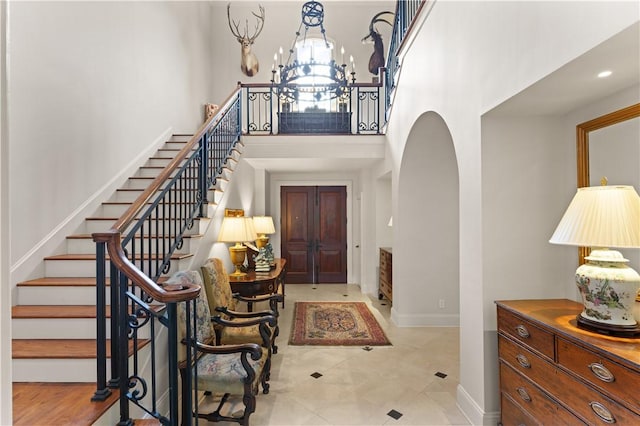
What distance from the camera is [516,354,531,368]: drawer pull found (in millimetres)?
1845

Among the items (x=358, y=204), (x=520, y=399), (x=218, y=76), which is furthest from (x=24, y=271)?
(x=218, y=76)

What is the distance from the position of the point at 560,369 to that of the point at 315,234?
592cm

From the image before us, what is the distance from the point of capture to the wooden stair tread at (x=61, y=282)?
2.44 metres

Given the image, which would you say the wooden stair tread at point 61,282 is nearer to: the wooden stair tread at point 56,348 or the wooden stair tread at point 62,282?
the wooden stair tread at point 62,282

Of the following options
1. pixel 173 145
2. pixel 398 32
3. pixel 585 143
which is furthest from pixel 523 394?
pixel 173 145

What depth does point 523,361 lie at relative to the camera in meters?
1.88

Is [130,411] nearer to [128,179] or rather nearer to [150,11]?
[128,179]

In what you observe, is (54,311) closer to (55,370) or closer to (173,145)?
(55,370)

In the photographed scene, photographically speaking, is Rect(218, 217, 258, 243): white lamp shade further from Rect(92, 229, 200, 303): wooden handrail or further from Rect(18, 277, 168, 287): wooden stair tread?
Rect(92, 229, 200, 303): wooden handrail

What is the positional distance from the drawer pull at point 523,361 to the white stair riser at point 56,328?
2342mm

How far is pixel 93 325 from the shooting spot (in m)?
2.20

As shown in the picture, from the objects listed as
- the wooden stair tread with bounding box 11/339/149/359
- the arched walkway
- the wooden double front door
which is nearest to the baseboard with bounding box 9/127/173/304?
the wooden stair tread with bounding box 11/339/149/359

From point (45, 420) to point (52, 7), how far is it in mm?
3260

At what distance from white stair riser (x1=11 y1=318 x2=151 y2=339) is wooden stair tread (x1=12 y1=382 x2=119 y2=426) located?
335 mm
